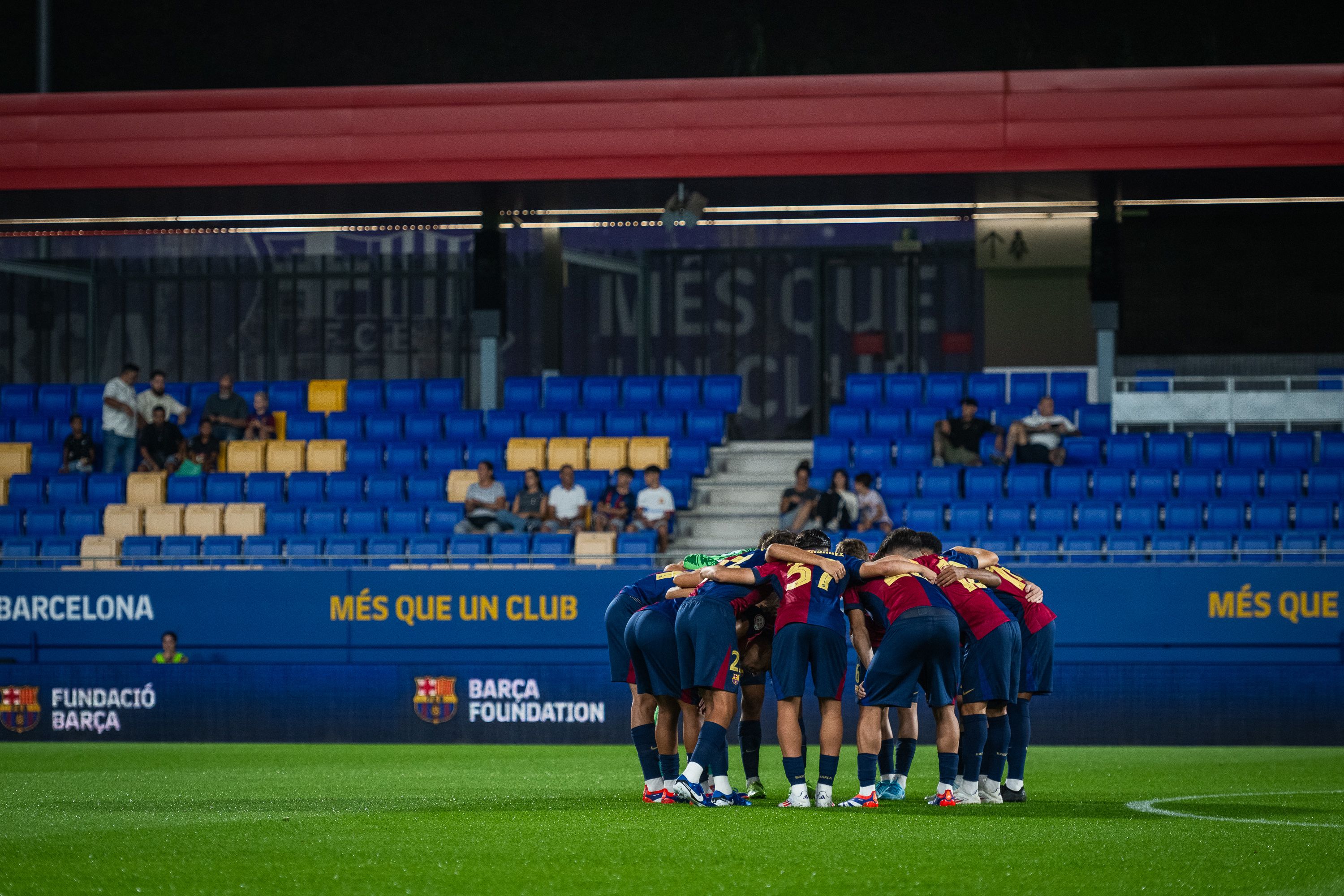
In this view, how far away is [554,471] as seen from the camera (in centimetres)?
1931

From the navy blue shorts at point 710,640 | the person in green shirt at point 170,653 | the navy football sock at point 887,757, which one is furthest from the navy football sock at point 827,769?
the person in green shirt at point 170,653

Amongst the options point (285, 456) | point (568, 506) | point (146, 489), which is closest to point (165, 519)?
point (146, 489)

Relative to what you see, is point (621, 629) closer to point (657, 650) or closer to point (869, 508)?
point (657, 650)

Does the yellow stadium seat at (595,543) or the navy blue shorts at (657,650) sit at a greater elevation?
the navy blue shorts at (657,650)

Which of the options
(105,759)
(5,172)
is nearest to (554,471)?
(105,759)

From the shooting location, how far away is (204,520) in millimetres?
19406

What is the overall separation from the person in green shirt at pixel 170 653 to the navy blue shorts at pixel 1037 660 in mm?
11014

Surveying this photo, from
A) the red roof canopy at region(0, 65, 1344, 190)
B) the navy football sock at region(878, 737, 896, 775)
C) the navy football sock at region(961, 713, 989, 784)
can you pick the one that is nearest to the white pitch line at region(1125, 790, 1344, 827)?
the navy football sock at region(961, 713, 989, 784)

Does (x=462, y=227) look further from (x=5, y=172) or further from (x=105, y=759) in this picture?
(x=105, y=759)

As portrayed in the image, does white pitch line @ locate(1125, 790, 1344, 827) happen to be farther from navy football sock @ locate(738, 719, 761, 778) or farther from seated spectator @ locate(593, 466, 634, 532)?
seated spectator @ locate(593, 466, 634, 532)

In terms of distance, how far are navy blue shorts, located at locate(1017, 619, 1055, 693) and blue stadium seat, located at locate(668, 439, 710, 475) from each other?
10.5m

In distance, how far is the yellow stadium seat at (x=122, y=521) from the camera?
1933 cm

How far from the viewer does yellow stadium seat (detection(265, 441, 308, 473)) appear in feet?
66.9

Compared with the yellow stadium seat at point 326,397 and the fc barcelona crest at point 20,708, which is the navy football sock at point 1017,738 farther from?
the yellow stadium seat at point 326,397
